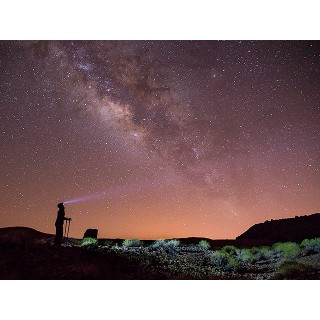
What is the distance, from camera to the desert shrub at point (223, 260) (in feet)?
37.0

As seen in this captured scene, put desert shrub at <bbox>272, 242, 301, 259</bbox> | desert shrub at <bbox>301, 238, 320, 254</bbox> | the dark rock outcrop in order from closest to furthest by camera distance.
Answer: desert shrub at <bbox>272, 242, 301, 259</bbox>, desert shrub at <bbox>301, 238, 320, 254</bbox>, the dark rock outcrop

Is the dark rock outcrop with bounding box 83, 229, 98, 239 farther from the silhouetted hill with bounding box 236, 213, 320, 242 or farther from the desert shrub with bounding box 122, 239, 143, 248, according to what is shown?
the silhouetted hill with bounding box 236, 213, 320, 242

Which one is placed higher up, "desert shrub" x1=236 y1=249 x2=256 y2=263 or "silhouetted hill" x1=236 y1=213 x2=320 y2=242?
"silhouetted hill" x1=236 y1=213 x2=320 y2=242

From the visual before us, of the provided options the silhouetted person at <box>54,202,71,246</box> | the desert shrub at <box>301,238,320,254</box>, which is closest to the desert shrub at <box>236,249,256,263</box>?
the desert shrub at <box>301,238,320,254</box>

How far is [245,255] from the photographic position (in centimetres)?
1229

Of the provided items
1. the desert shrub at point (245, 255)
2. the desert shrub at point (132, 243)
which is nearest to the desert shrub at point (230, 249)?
the desert shrub at point (245, 255)

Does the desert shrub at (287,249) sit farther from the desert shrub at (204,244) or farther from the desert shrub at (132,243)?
the desert shrub at (132,243)

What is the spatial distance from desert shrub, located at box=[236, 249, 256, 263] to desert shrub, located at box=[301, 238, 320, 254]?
144 cm

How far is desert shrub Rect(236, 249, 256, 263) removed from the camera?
475 inches

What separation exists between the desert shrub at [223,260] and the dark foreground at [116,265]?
111 mm

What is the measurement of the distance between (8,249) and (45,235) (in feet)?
5.24

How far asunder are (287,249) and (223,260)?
198cm
